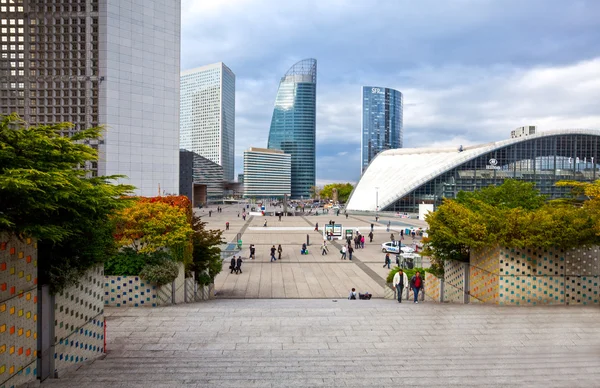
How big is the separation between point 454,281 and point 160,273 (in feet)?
34.4

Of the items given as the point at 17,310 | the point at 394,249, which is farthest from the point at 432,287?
the point at 394,249

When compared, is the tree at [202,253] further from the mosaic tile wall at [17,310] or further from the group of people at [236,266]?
the mosaic tile wall at [17,310]

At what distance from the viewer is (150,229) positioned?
13523 mm

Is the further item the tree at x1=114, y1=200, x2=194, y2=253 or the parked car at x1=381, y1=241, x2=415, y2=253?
the parked car at x1=381, y1=241, x2=415, y2=253

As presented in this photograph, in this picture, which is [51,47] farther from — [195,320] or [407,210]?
[407,210]

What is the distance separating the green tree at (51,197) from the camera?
5613 mm

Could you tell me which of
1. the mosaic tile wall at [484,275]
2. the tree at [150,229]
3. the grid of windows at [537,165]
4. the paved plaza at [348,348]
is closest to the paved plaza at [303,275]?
the tree at [150,229]

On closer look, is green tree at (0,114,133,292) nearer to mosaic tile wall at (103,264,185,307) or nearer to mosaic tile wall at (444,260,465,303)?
mosaic tile wall at (103,264,185,307)

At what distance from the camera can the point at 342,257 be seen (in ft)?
93.1

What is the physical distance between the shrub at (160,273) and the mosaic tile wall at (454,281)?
10.0 metres

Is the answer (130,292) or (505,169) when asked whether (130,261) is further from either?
(505,169)

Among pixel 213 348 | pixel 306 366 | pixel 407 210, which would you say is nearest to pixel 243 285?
pixel 213 348

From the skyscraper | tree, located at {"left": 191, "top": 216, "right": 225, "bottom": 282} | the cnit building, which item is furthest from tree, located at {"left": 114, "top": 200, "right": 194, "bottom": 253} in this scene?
the cnit building

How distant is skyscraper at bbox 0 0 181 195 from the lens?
53312 mm
